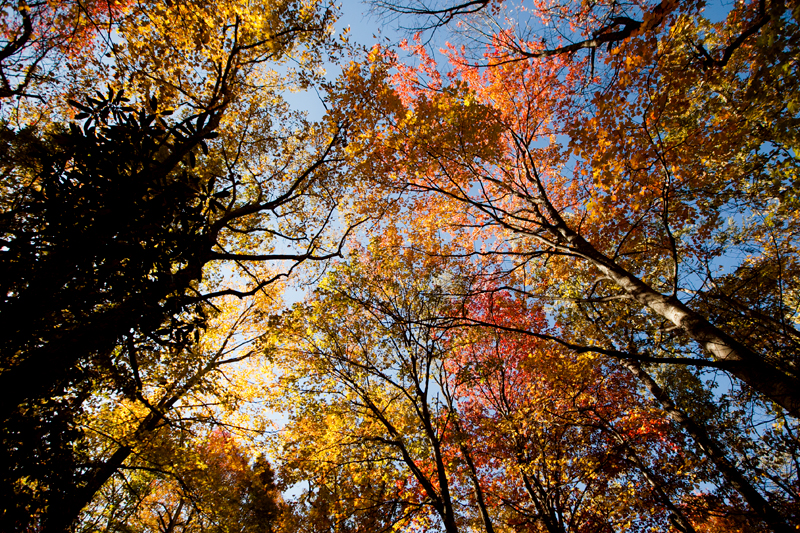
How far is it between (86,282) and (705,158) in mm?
11478

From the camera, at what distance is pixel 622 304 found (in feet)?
32.4

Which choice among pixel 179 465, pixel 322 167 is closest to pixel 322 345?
pixel 179 465

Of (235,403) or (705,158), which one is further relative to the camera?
(235,403)

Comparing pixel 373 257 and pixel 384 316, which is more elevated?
pixel 373 257

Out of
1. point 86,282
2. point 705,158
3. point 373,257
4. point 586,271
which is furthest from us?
point 586,271

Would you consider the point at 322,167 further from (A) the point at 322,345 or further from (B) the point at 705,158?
(B) the point at 705,158

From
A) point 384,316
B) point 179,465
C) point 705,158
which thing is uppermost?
point 705,158

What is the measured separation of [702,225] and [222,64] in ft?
44.2

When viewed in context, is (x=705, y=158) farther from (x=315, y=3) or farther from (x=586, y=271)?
(x=315, y=3)

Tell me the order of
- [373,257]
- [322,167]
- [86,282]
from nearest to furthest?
[86,282], [322,167], [373,257]

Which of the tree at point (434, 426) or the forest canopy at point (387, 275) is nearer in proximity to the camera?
the forest canopy at point (387, 275)

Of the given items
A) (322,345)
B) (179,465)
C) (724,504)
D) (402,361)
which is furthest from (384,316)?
(724,504)

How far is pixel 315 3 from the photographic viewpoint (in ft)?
24.8

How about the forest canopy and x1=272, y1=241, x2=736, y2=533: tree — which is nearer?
the forest canopy
